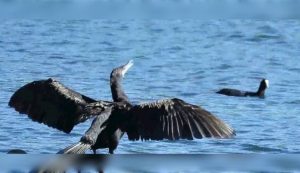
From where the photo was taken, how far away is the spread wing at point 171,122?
8039 millimetres

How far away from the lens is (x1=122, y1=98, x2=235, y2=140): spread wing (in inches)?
316

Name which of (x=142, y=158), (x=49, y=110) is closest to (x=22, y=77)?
(x=49, y=110)

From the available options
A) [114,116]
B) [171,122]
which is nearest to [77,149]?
[114,116]

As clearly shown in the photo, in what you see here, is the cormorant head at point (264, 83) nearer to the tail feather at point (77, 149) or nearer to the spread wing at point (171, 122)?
the spread wing at point (171, 122)

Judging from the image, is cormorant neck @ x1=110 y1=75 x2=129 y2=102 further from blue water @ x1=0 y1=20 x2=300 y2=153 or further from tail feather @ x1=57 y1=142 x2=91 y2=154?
blue water @ x1=0 y1=20 x2=300 y2=153

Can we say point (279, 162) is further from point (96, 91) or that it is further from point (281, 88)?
point (281, 88)

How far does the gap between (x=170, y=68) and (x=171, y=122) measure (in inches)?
358

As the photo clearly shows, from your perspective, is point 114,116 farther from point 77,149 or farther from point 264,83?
point 264,83

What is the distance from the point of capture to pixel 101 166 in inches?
299

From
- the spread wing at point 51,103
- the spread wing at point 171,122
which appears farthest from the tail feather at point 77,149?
the spread wing at point 51,103

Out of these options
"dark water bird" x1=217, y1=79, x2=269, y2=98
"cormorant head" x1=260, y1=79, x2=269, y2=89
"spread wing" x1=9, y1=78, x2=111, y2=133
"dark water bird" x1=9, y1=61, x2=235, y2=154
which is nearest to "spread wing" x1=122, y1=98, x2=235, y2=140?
"dark water bird" x1=9, y1=61, x2=235, y2=154

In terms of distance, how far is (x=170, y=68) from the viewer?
17422mm

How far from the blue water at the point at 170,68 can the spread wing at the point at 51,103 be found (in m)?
1.32

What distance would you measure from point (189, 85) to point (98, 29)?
6.22 metres
